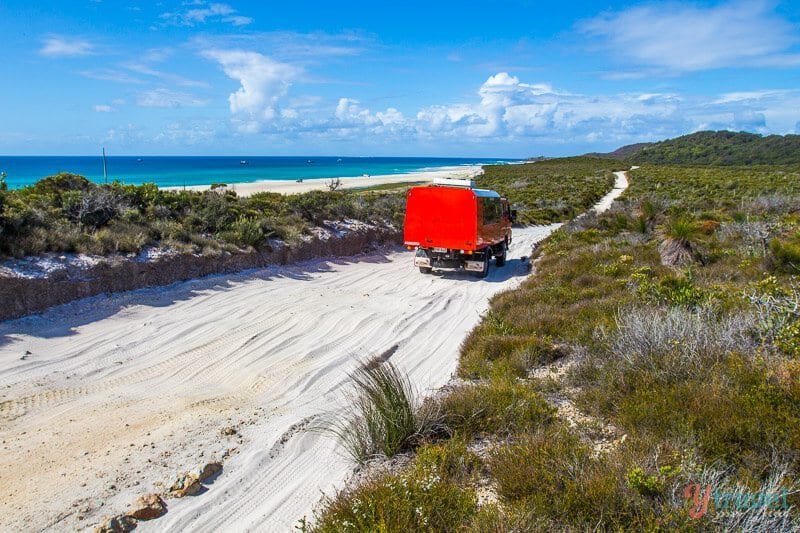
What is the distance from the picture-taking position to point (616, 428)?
4.31 meters

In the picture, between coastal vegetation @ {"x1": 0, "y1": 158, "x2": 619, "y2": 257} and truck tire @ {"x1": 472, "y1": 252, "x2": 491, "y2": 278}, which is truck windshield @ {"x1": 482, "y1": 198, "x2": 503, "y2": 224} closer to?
truck tire @ {"x1": 472, "y1": 252, "x2": 491, "y2": 278}

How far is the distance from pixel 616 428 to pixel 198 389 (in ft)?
16.6

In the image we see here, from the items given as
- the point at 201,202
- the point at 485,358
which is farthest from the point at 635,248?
the point at 201,202

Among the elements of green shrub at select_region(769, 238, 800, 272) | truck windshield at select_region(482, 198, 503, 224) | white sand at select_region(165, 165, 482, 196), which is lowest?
green shrub at select_region(769, 238, 800, 272)

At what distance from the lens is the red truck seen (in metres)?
13.9

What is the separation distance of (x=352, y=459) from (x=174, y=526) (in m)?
1.54

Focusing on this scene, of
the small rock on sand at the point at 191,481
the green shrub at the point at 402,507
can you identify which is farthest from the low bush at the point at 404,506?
the small rock on sand at the point at 191,481

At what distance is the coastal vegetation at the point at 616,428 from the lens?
9.98 feet

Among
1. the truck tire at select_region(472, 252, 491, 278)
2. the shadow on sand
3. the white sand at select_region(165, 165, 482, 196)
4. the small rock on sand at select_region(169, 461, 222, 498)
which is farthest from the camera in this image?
the white sand at select_region(165, 165, 482, 196)

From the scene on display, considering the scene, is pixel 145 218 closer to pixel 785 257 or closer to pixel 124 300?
pixel 124 300

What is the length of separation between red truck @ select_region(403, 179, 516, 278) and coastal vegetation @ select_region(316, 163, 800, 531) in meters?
6.24

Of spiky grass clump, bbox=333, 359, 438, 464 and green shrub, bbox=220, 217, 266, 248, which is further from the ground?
green shrub, bbox=220, 217, 266, 248

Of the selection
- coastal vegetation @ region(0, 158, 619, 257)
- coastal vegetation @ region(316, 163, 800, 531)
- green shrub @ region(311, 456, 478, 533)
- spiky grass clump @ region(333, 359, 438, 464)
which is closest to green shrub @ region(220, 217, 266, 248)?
coastal vegetation @ region(0, 158, 619, 257)

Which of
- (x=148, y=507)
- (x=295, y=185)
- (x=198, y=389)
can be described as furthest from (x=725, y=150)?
(x=148, y=507)
